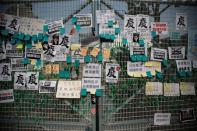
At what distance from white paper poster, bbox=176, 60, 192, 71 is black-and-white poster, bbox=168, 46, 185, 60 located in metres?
→ 0.08

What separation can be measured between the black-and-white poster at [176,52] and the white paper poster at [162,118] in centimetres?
97

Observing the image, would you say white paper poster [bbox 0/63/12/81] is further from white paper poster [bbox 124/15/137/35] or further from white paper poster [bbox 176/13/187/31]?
white paper poster [bbox 176/13/187/31]

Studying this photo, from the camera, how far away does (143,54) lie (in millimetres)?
5434

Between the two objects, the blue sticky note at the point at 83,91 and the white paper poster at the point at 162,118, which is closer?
the blue sticky note at the point at 83,91

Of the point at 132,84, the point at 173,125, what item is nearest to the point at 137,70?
the point at 132,84

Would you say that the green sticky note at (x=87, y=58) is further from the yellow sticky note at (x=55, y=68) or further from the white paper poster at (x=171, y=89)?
the white paper poster at (x=171, y=89)

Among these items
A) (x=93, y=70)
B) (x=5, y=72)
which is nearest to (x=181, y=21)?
(x=93, y=70)

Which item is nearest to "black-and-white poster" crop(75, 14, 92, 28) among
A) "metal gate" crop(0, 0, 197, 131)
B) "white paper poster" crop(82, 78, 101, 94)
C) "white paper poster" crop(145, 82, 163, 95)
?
"metal gate" crop(0, 0, 197, 131)

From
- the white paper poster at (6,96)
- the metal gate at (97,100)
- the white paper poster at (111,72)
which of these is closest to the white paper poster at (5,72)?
the metal gate at (97,100)

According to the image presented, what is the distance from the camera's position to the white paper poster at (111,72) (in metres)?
5.30

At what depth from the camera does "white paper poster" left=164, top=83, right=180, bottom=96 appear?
5562 millimetres

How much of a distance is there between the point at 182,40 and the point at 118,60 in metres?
1.18

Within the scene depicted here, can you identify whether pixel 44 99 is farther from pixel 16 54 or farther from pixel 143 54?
pixel 143 54

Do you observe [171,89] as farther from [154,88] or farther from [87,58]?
[87,58]
